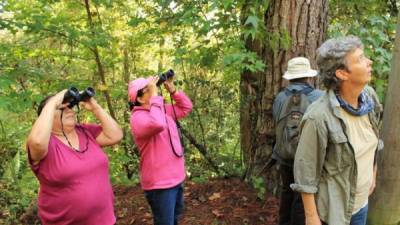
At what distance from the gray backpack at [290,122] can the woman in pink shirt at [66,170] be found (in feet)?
5.03

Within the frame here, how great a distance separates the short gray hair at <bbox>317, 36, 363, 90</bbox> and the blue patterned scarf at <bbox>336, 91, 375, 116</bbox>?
0.34 ft

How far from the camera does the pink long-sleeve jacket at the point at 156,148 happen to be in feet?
10.6

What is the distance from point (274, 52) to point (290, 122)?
1.21 meters

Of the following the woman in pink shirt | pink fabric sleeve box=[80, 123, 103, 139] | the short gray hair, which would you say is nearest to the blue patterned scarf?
the short gray hair

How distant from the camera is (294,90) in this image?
360 cm

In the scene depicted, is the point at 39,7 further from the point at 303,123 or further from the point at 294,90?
the point at 303,123

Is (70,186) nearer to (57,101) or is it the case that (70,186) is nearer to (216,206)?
(57,101)

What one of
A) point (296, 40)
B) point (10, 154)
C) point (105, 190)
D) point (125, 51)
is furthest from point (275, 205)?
point (125, 51)

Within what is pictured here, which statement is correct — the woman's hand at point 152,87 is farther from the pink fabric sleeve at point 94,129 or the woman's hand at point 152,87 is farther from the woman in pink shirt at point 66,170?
the woman in pink shirt at point 66,170

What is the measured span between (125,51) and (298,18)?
508 centimetres

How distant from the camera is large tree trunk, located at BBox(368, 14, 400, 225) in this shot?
10.0 ft

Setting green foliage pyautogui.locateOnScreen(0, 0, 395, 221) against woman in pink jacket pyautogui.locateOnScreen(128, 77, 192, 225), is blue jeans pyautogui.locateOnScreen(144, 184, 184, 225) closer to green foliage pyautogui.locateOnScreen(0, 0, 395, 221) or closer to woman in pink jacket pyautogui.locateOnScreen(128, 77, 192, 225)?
woman in pink jacket pyautogui.locateOnScreen(128, 77, 192, 225)

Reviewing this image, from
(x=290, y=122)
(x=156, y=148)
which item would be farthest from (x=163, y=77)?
(x=290, y=122)

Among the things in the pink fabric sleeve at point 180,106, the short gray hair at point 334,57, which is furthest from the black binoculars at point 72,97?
the short gray hair at point 334,57
